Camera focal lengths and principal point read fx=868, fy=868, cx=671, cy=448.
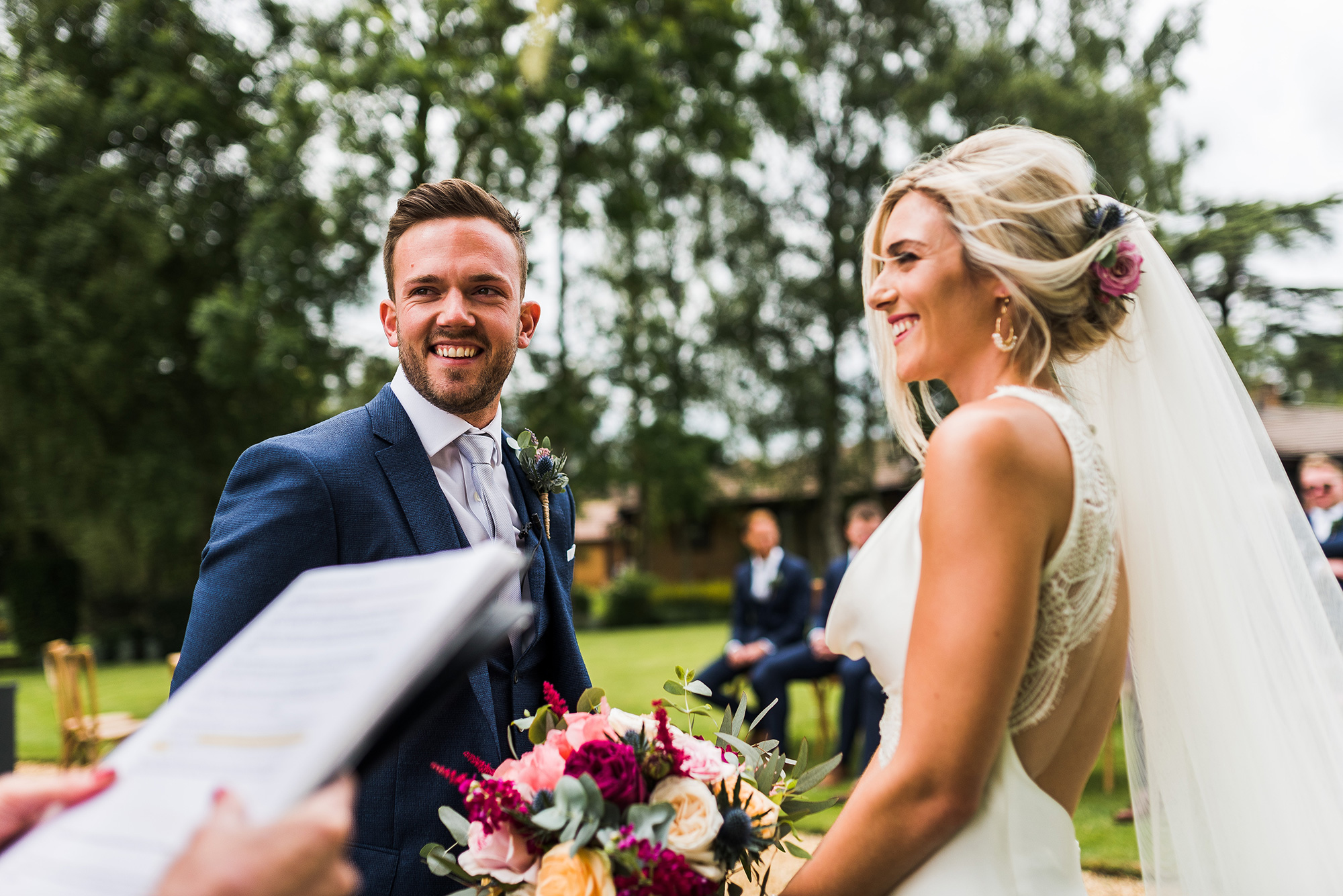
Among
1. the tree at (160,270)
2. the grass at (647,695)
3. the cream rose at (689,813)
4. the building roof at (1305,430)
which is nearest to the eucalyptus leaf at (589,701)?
the cream rose at (689,813)

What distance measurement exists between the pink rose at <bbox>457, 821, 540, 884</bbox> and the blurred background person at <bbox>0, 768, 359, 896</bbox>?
73 cm

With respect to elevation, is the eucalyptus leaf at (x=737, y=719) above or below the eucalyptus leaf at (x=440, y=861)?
above

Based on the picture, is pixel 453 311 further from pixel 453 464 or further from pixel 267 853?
pixel 267 853

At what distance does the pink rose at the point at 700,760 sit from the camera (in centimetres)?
169

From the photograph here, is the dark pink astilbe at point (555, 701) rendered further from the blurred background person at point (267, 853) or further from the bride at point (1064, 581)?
the blurred background person at point (267, 853)

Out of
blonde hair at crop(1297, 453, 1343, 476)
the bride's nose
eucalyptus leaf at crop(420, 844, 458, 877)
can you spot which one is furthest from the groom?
blonde hair at crop(1297, 453, 1343, 476)

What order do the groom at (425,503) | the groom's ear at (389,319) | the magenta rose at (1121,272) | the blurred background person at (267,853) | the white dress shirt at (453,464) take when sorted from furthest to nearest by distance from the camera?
the groom's ear at (389,319)
the white dress shirt at (453,464)
the groom at (425,503)
the magenta rose at (1121,272)
the blurred background person at (267,853)

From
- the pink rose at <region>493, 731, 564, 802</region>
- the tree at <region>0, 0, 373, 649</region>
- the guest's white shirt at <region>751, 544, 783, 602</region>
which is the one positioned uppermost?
the tree at <region>0, 0, 373, 649</region>

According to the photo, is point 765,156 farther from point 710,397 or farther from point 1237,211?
point 1237,211

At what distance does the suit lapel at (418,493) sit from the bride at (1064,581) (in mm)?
879

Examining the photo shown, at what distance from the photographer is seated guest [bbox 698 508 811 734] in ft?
31.1

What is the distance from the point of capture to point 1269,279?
28.7 ft

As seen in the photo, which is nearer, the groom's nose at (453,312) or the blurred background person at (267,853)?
the blurred background person at (267,853)

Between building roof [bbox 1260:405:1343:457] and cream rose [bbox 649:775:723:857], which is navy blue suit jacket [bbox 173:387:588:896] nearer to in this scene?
cream rose [bbox 649:775:723:857]
